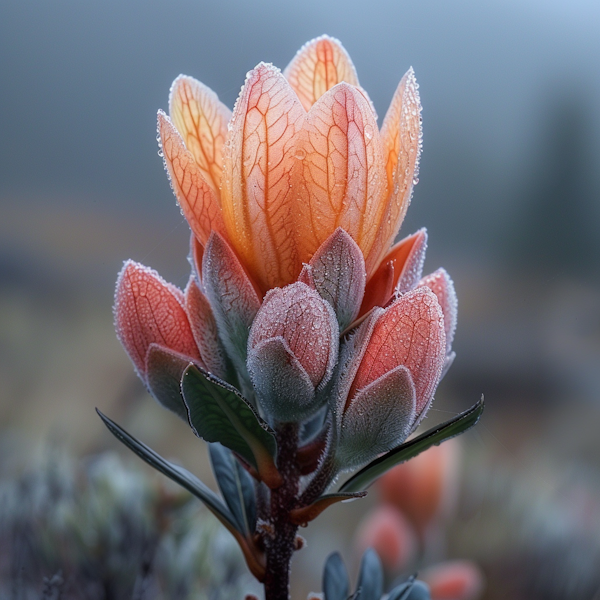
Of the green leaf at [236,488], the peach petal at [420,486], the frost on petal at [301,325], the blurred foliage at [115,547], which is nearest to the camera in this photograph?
the frost on petal at [301,325]

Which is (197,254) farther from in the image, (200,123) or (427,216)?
(427,216)

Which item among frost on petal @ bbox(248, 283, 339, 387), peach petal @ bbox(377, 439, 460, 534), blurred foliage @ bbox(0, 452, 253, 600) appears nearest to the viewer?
frost on petal @ bbox(248, 283, 339, 387)

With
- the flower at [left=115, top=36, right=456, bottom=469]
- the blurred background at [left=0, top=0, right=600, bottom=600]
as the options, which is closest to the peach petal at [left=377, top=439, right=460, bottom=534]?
the blurred background at [left=0, top=0, right=600, bottom=600]

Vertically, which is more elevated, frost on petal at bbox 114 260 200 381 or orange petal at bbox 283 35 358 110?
orange petal at bbox 283 35 358 110

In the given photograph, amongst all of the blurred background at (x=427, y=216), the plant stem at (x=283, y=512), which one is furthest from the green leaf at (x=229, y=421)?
the blurred background at (x=427, y=216)

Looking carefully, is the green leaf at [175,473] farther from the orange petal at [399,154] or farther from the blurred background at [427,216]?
the blurred background at [427,216]

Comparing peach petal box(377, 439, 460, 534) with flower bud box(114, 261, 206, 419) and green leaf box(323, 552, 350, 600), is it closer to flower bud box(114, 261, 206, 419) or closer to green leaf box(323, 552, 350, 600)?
green leaf box(323, 552, 350, 600)
